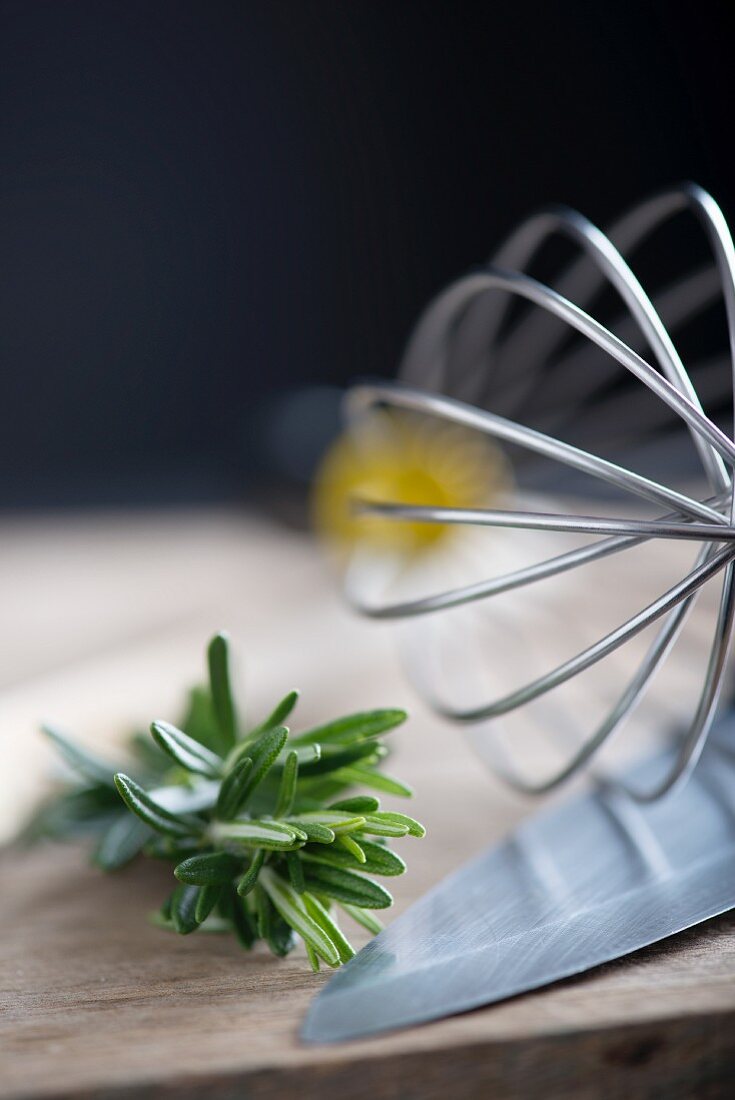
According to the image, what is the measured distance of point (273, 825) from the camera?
0.86 ft

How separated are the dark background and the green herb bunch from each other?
720 millimetres

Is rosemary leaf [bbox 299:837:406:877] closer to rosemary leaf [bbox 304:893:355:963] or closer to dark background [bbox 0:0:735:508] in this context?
rosemary leaf [bbox 304:893:355:963]

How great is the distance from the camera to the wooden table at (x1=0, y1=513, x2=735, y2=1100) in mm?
224

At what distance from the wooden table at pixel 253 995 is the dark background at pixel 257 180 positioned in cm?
56

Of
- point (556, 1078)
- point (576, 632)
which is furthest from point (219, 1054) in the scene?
point (576, 632)

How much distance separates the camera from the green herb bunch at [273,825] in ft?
0.85

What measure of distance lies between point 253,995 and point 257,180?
1.05 m

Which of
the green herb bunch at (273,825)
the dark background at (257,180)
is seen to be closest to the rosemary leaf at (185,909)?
the green herb bunch at (273,825)

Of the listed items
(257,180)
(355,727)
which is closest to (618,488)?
(355,727)

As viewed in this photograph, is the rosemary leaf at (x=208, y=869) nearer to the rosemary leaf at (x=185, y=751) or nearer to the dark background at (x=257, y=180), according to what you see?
the rosemary leaf at (x=185, y=751)

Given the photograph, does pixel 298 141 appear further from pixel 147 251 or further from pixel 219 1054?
pixel 219 1054

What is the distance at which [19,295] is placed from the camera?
115 centimetres

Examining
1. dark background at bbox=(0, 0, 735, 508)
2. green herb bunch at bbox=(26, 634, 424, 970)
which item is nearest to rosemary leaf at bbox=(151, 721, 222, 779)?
green herb bunch at bbox=(26, 634, 424, 970)

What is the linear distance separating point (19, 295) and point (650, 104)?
26.9 inches
